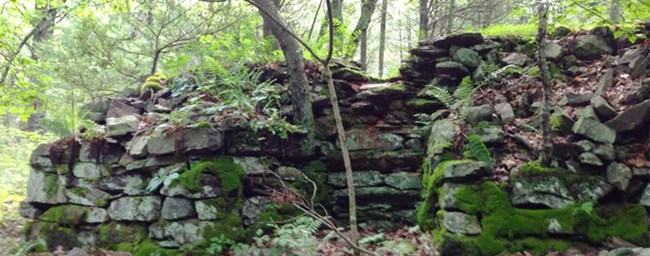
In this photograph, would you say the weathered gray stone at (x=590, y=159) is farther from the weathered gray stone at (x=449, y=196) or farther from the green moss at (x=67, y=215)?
the green moss at (x=67, y=215)

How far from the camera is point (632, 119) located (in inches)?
176

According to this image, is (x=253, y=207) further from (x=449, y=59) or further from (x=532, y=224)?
(x=449, y=59)

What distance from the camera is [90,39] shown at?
28.5 ft

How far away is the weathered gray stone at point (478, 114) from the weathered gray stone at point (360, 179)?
161cm

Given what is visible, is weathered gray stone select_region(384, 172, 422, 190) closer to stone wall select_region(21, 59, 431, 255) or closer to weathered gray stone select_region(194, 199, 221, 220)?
stone wall select_region(21, 59, 431, 255)

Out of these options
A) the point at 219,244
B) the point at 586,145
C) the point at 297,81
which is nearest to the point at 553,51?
the point at 586,145

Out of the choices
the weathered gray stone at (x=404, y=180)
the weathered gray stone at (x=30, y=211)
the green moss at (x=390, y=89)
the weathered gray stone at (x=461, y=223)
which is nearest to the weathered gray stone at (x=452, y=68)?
the green moss at (x=390, y=89)

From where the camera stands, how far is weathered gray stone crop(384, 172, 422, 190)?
615 cm

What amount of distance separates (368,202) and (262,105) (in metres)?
2.30

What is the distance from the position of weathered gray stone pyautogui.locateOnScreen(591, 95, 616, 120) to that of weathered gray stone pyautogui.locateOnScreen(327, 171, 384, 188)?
2913 millimetres

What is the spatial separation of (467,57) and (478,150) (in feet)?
8.45

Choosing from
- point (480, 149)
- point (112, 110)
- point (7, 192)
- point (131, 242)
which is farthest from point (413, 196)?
point (7, 192)

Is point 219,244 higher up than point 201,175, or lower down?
lower down

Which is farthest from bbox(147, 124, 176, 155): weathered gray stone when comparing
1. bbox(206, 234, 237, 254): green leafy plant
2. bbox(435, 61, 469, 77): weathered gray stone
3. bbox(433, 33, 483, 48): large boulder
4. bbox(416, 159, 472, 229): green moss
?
bbox(433, 33, 483, 48): large boulder
